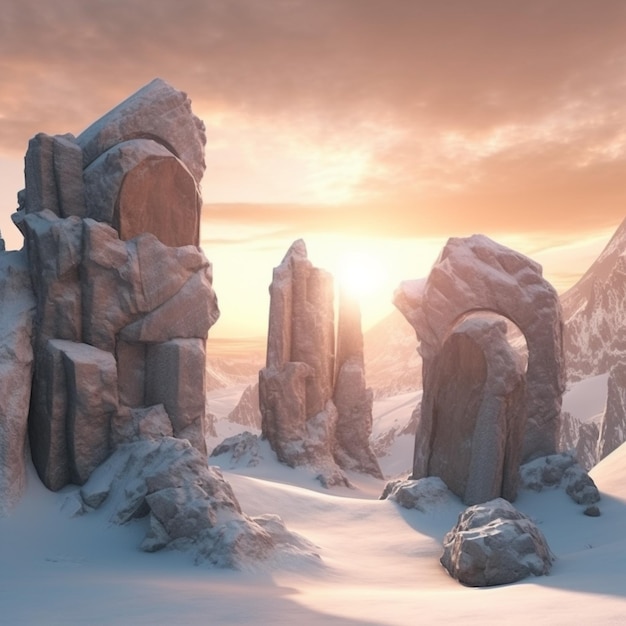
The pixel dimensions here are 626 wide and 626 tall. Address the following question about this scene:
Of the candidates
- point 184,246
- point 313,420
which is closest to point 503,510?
point 184,246

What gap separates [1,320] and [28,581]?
6.08 metres

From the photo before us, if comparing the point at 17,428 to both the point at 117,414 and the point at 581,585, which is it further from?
the point at 581,585

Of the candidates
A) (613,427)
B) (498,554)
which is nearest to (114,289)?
(498,554)

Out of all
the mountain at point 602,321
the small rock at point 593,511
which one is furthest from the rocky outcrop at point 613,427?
the mountain at point 602,321

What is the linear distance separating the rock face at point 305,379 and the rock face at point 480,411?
31.6ft

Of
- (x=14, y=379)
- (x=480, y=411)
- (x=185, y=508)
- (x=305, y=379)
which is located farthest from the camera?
Result: (x=305, y=379)

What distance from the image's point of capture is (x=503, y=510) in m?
12.8

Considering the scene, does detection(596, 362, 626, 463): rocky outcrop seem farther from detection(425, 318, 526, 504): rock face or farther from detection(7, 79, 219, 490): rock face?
detection(7, 79, 219, 490): rock face

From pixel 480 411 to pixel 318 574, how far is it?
24.8 ft

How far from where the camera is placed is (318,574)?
1154cm

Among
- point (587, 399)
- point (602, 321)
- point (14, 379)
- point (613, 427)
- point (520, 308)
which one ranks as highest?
point (602, 321)

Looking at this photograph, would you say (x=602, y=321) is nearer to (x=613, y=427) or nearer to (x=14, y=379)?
(x=613, y=427)

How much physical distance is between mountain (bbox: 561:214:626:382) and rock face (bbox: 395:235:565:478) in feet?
176

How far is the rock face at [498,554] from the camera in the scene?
11.3m
